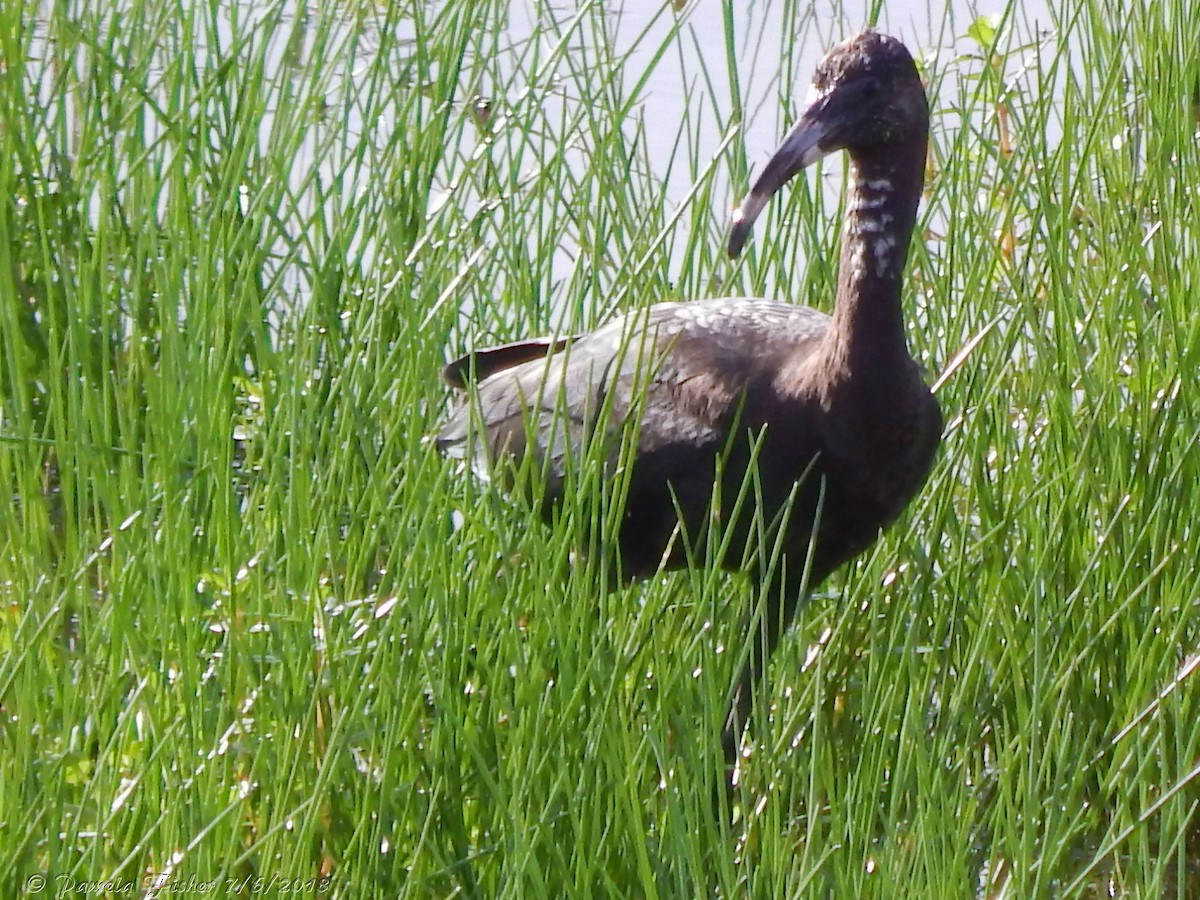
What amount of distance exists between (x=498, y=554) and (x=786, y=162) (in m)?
0.64

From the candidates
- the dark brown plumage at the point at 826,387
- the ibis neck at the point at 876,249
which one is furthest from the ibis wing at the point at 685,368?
the ibis neck at the point at 876,249

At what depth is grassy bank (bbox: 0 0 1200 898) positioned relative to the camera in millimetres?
1789

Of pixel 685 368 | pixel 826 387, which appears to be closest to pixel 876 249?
pixel 826 387

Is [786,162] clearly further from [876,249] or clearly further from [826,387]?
[826,387]

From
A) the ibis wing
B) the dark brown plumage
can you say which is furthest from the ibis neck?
the ibis wing

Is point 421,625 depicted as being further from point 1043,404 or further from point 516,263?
point 1043,404

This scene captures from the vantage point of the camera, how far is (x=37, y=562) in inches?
81.7

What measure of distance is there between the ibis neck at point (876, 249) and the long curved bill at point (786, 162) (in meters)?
0.10

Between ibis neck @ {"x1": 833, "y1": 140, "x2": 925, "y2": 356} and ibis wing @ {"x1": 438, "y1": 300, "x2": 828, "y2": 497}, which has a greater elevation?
ibis neck @ {"x1": 833, "y1": 140, "x2": 925, "y2": 356}

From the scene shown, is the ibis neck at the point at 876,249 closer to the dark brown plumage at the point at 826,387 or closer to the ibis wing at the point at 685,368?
the dark brown plumage at the point at 826,387

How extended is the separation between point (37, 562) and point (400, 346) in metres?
0.52

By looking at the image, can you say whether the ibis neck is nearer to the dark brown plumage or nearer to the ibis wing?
the dark brown plumage

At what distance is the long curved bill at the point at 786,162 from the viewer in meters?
2.31

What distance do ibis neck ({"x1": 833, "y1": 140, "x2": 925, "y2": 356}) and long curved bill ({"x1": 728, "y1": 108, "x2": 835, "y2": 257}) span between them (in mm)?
101
